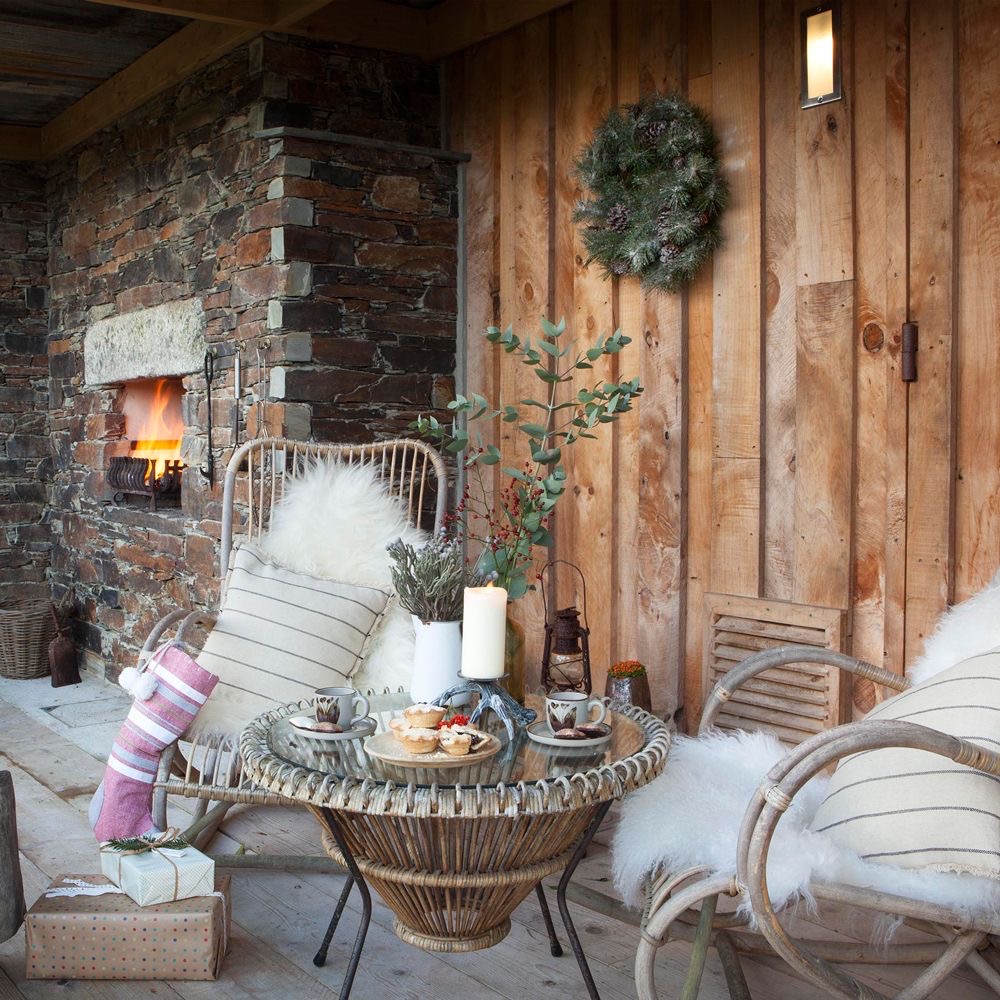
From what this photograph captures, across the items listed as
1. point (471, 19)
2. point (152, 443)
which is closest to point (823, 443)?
point (471, 19)

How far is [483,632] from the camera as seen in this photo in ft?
6.91

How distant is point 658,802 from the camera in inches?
78.6

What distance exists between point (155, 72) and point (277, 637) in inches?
101

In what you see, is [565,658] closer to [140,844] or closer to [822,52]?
[140,844]

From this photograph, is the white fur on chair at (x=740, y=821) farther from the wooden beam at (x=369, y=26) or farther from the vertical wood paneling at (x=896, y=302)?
the wooden beam at (x=369, y=26)

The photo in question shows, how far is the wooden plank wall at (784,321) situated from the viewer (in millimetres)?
2637

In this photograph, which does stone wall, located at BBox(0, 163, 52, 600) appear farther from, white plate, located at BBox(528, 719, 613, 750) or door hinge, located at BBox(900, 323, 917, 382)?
door hinge, located at BBox(900, 323, 917, 382)

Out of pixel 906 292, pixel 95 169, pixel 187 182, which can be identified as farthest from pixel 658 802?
pixel 95 169

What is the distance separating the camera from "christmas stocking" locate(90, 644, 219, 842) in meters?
2.59

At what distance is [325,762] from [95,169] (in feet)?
12.8

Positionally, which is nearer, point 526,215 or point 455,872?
point 455,872

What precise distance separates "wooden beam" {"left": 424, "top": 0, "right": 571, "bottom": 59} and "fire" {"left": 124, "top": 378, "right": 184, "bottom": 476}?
1829 mm

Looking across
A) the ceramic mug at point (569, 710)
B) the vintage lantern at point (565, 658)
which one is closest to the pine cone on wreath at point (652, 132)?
the vintage lantern at point (565, 658)

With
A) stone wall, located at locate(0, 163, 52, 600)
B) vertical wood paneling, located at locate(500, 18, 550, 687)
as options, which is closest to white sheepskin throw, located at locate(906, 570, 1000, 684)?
vertical wood paneling, located at locate(500, 18, 550, 687)
